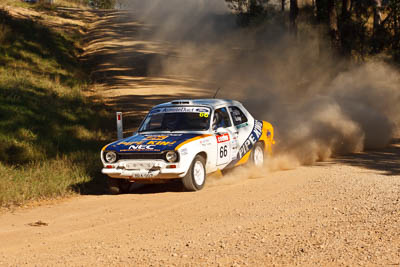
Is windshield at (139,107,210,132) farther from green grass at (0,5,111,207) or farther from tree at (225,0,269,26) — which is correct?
tree at (225,0,269,26)

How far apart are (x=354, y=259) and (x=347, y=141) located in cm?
987

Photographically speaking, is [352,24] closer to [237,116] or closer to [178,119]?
[237,116]

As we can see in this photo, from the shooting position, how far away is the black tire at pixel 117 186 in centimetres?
1074

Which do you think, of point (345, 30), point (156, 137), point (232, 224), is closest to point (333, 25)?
point (345, 30)

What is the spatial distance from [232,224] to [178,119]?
397 centimetres

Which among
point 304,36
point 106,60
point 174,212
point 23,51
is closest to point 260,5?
point 304,36

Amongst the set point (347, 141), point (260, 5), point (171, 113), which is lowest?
point (347, 141)

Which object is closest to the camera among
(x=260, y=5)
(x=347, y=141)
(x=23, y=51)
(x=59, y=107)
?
(x=347, y=141)

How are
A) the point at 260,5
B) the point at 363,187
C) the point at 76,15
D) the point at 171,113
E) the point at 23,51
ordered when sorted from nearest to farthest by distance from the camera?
1. the point at 363,187
2. the point at 171,113
3. the point at 23,51
4. the point at 260,5
5. the point at 76,15

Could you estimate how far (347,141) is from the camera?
1545 centimetres

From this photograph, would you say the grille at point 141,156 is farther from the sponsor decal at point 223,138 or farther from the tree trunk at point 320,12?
the tree trunk at point 320,12

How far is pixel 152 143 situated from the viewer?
34.1 ft

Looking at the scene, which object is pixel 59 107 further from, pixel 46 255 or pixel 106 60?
pixel 106 60

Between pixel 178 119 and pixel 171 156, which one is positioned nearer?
Answer: pixel 171 156
